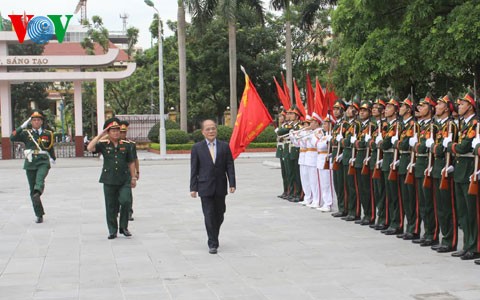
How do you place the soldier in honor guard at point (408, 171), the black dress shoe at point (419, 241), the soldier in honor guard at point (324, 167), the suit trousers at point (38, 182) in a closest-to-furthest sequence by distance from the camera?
the black dress shoe at point (419, 241)
the soldier in honor guard at point (408, 171)
the suit trousers at point (38, 182)
the soldier in honor guard at point (324, 167)

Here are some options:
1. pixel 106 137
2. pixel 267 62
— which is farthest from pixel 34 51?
pixel 106 137

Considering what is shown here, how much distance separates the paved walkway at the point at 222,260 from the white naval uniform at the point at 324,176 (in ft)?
1.32

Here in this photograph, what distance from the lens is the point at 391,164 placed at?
948cm

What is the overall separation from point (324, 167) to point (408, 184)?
9.90ft

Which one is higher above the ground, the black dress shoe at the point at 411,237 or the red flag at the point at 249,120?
the red flag at the point at 249,120

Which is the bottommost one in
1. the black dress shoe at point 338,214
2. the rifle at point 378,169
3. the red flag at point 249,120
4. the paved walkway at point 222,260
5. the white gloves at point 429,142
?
the paved walkway at point 222,260

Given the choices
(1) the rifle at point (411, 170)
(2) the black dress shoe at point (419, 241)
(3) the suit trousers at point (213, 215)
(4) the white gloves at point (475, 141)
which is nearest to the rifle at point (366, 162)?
(1) the rifle at point (411, 170)

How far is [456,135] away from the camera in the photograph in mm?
8047

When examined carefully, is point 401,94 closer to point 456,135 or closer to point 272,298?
point 456,135

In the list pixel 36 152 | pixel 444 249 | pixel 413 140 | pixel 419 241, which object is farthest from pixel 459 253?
pixel 36 152

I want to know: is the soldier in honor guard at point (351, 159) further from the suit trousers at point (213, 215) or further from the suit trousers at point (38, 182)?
the suit trousers at point (38, 182)

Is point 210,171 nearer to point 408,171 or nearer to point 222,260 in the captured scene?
point 222,260

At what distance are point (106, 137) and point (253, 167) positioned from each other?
1624 cm

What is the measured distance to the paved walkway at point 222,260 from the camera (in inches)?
258
